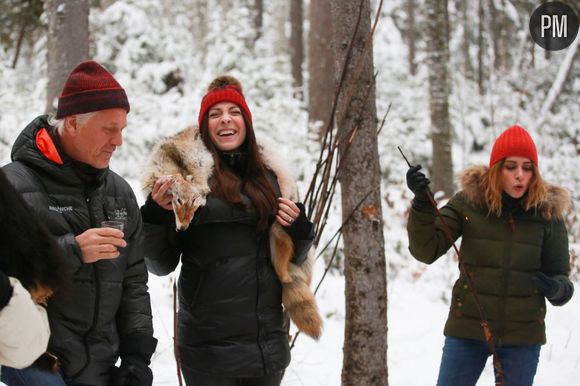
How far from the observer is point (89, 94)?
8.11ft

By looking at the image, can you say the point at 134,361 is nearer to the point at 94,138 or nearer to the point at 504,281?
the point at 94,138

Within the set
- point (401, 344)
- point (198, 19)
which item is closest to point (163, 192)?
point (401, 344)

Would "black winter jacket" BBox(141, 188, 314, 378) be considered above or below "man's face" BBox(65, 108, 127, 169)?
below

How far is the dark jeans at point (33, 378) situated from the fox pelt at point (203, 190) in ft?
2.65

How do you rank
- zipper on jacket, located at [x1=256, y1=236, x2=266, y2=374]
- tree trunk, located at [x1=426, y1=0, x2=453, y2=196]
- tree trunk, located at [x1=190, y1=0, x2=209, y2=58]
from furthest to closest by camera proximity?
1. tree trunk, located at [x1=190, y1=0, x2=209, y2=58]
2. tree trunk, located at [x1=426, y1=0, x2=453, y2=196]
3. zipper on jacket, located at [x1=256, y1=236, x2=266, y2=374]

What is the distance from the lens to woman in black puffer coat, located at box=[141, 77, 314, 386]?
2.79 m

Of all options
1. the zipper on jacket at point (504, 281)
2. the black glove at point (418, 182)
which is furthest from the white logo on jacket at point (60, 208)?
the zipper on jacket at point (504, 281)

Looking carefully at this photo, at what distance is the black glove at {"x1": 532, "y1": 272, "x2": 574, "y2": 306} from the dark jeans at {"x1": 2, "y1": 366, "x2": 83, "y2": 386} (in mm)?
2498

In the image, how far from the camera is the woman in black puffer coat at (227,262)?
279cm

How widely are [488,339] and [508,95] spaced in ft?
36.9

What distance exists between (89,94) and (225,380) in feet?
4.63

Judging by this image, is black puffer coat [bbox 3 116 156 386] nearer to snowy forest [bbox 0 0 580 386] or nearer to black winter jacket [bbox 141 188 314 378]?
black winter jacket [bbox 141 188 314 378]

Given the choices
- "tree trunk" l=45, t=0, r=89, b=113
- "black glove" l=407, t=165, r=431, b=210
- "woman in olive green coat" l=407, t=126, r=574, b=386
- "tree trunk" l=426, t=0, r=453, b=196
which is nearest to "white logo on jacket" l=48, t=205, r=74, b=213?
"black glove" l=407, t=165, r=431, b=210

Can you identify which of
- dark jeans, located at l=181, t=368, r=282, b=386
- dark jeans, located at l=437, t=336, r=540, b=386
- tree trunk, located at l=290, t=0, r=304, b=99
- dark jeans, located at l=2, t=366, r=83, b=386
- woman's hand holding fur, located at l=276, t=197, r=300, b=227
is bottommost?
dark jeans, located at l=437, t=336, r=540, b=386
